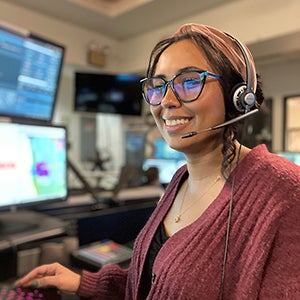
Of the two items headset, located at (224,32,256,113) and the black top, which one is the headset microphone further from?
the black top

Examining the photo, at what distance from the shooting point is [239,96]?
683 mm

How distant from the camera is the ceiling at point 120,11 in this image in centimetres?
259

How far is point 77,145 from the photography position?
399cm

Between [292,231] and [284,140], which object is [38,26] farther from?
[292,231]

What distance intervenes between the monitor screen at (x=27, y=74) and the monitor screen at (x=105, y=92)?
1210 mm

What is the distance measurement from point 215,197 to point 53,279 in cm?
47

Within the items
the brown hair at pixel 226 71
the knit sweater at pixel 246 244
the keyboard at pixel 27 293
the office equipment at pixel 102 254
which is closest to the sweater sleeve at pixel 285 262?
the knit sweater at pixel 246 244

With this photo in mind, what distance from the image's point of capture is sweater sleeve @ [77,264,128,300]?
0.90 metres

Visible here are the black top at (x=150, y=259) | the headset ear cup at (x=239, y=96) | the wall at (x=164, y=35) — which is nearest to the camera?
the headset ear cup at (x=239, y=96)

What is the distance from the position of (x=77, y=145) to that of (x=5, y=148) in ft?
8.98

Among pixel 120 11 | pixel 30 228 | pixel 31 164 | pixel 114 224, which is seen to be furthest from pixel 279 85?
pixel 30 228

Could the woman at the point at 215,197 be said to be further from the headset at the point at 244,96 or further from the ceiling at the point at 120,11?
the ceiling at the point at 120,11

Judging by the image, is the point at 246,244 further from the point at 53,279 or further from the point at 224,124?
the point at 53,279

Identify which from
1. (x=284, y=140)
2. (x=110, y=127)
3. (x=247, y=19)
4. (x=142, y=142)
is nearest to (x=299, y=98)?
(x=284, y=140)
